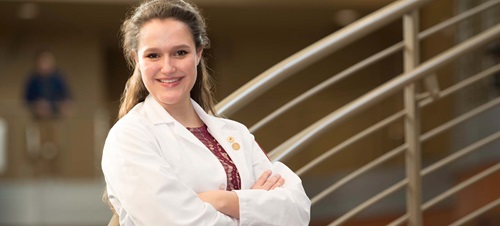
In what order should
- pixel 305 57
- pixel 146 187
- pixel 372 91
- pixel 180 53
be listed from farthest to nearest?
pixel 372 91 → pixel 305 57 → pixel 180 53 → pixel 146 187

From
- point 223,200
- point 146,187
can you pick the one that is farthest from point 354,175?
point 146,187

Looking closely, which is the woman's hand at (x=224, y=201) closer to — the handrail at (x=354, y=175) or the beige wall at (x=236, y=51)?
the handrail at (x=354, y=175)

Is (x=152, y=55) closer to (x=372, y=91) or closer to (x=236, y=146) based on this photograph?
(x=236, y=146)

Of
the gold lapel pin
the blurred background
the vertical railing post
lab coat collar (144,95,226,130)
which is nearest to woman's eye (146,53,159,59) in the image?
lab coat collar (144,95,226,130)

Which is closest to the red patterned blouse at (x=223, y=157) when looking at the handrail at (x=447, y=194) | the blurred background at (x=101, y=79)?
the handrail at (x=447, y=194)

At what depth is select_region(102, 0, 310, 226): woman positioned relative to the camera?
185 centimetres

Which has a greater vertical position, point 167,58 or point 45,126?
point 45,126

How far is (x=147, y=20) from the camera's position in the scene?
194 cm

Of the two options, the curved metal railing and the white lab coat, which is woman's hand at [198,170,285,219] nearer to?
the white lab coat

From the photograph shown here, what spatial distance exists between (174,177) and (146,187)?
0.19 ft

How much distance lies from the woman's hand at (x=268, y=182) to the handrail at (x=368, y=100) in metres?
0.60

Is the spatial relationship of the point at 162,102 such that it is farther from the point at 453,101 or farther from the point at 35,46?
the point at 35,46

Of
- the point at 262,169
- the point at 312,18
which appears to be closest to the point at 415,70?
the point at 262,169

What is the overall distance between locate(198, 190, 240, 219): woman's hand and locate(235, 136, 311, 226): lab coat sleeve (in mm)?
12
